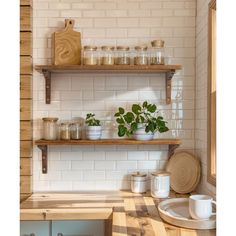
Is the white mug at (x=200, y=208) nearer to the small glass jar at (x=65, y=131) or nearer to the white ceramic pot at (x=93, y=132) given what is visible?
the white ceramic pot at (x=93, y=132)

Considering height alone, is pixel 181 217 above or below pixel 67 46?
below

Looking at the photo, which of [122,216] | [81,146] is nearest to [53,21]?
[81,146]

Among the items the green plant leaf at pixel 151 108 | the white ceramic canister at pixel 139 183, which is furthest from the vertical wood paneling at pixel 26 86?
the white ceramic canister at pixel 139 183

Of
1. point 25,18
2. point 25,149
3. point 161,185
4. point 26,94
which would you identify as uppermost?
point 25,18

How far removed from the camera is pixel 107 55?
275 centimetres

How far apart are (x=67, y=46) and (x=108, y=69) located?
14.9 inches

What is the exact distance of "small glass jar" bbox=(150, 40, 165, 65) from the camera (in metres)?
2.72

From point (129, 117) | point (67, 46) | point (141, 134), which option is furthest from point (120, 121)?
point (67, 46)

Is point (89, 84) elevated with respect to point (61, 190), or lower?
elevated

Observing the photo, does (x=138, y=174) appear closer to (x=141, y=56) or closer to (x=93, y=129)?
(x=93, y=129)
